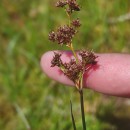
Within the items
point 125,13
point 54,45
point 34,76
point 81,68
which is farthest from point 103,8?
point 81,68

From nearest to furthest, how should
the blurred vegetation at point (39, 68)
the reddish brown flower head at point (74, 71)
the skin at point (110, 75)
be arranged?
the reddish brown flower head at point (74, 71) < the skin at point (110, 75) < the blurred vegetation at point (39, 68)

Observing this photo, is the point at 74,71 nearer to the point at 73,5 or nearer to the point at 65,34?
the point at 65,34

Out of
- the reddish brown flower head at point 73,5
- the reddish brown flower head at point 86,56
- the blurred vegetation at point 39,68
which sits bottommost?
the reddish brown flower head at point 86,56

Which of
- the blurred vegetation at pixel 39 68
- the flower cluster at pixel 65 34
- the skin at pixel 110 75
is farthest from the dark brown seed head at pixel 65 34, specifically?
the blurred vegetation at pixel 39 68

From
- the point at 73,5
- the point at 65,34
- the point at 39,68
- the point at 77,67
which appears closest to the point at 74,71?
the point at 77,67

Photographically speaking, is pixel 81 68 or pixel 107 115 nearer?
pixel 81 68

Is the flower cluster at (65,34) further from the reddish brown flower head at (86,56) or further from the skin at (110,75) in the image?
the skin at (110,75)

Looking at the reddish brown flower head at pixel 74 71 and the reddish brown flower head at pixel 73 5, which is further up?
the reddish brown flower head at pixel 73 5

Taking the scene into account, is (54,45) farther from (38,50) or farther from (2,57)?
(2,57)

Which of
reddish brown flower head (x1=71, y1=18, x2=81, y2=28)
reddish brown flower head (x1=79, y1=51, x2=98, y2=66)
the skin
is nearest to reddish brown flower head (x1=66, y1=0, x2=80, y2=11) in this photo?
reddish brown flower head (x1=71, y1=18, x2=81, y2=28)
